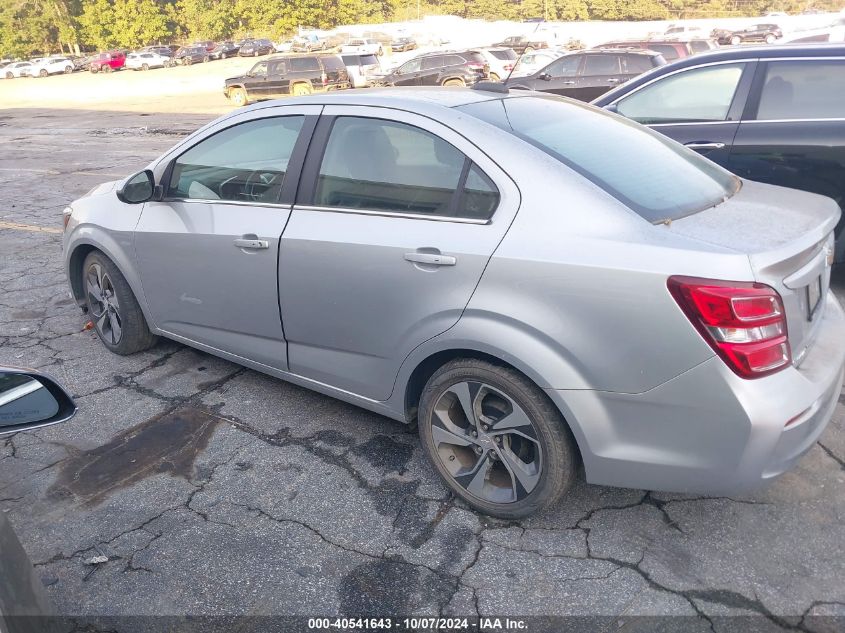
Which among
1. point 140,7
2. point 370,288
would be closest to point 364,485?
point 370,288

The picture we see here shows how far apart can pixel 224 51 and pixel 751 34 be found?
38.3m

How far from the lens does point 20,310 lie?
5664 mm

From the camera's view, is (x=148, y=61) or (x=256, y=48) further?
(x=256, y=48)

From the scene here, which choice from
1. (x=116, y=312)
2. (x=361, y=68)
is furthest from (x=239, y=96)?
(x=116, y=312)

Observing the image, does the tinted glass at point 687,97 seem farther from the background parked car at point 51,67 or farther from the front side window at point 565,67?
the background parked car at point 51,67

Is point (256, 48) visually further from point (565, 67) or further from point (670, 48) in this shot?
point (565, 67)

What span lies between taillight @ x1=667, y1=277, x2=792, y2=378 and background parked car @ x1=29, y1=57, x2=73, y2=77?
216ft

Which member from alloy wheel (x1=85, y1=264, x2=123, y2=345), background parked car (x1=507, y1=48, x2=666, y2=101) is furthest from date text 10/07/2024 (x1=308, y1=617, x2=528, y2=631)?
background parked car (x1=507, y1=48, x2=666, y2=101)

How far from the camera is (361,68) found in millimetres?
26484

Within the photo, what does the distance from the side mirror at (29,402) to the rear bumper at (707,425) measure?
1630mm

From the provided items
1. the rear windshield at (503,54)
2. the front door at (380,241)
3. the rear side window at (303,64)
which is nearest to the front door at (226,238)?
the front door at (380,241)

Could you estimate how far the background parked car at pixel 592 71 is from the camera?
1605cm

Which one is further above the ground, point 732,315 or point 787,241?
point 787,241

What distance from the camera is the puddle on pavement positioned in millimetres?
3311
